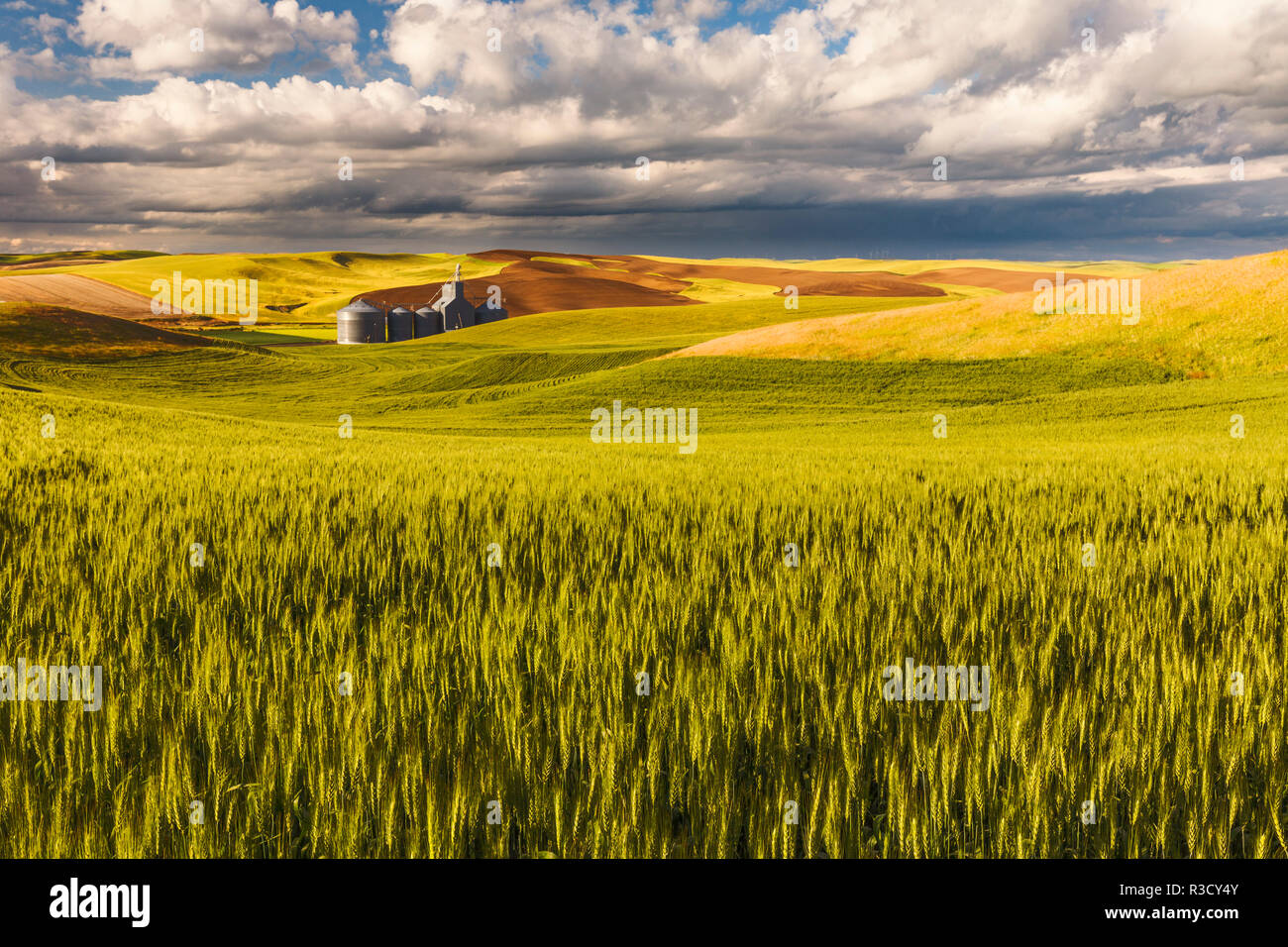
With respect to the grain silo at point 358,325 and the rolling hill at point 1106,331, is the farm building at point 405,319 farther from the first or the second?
the rolling hill at point 1106,331

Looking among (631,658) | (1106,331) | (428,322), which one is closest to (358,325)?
(428,322)

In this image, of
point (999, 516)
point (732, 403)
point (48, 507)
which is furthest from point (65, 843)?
point (732, 403)

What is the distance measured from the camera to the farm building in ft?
344

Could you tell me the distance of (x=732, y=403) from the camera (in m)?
42.5

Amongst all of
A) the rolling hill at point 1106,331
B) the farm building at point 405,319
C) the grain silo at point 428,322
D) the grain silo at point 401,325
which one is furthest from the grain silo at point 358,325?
the rolling hill at point 1106,331

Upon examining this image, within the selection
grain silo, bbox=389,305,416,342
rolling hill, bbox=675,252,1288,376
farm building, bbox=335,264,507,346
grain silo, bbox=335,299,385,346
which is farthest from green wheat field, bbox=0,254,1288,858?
grain silo, bbox=389,305,416,342

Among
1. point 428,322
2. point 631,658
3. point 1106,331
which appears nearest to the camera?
point 631,658

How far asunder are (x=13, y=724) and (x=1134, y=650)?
5289mm

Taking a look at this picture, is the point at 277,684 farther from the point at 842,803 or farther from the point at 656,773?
the point at 842,803

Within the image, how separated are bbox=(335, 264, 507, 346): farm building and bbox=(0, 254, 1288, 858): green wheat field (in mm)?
99095

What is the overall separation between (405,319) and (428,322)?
315 cm

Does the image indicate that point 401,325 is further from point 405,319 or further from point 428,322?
point 428,322

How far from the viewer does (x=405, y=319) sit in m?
109

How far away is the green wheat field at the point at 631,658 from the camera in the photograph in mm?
2809
